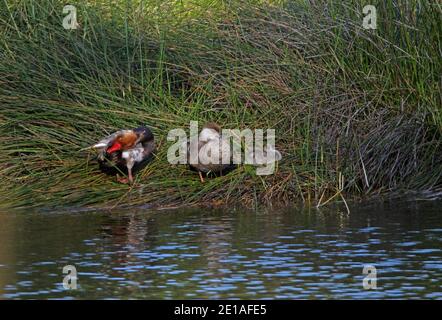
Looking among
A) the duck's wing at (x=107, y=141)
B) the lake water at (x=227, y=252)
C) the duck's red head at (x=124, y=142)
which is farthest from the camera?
the duck's wing at (x=107, y=141)

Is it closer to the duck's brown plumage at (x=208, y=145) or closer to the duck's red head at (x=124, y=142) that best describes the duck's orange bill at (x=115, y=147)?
the duck's red head at (x=124, y=142)

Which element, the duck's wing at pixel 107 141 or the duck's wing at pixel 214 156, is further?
the duck's wing at pixel 107 141

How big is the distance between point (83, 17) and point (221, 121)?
6.22 ft

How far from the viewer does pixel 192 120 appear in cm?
1277

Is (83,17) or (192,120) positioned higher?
(83,17)

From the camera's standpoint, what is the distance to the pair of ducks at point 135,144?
1216 centimetres

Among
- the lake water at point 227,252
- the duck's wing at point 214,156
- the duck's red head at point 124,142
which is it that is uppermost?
the duck's red head at point 124,142

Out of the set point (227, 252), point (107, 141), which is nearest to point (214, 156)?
point (107, 141)

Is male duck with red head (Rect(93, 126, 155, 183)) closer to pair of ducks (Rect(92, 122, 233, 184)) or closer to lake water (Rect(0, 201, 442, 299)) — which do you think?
pair of ducks (Rect(92, 122, 233, 184))

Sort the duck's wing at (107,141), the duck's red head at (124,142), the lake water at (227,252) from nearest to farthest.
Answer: the lake water at (227,252) < the duck's red head at (124,142) < the duck's wing at (107,141)

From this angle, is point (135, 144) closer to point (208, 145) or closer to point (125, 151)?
point (125, 151)

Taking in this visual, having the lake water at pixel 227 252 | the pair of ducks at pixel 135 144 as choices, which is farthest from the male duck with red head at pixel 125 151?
the lake water at pixel 227 252
